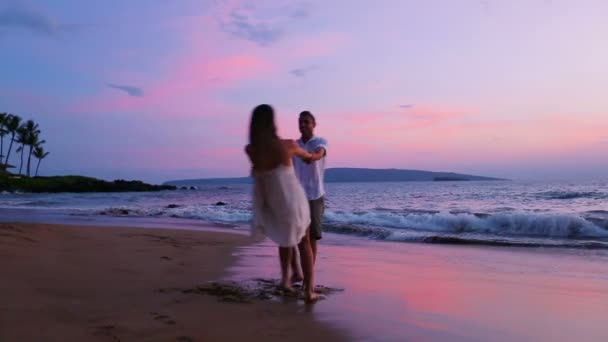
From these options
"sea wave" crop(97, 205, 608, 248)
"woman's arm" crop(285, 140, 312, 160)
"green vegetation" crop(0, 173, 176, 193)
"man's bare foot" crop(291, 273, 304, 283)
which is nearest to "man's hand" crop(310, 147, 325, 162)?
"woman's arm" crop(285, 140, 312, 160)

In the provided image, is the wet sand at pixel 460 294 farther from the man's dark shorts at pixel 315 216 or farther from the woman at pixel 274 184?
the woman at pixel 274 184

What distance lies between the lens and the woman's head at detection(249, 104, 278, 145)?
3.96 metres

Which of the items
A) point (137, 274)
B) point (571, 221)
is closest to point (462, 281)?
point (137, 274)

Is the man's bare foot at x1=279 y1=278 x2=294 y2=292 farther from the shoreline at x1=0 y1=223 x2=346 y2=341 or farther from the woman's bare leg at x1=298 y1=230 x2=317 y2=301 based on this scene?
the shoreline at x1=0 y1=223 x2=346 y2=341

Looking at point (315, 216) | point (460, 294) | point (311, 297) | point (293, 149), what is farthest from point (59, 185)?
point (460, 294)

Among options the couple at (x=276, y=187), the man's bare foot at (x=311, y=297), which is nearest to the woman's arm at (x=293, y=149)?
the couple at (x=276, y=187)

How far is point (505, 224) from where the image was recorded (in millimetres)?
12812

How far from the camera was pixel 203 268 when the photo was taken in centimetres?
600

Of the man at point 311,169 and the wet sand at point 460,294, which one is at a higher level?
the man at point 311,169

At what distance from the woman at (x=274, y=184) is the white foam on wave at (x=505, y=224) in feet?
Answer: 30.1

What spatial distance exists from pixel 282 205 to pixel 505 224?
10.4 meters

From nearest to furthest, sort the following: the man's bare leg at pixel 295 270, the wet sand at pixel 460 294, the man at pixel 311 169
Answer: the wet sand at pixel 460 294 → the man at pixel 311 169 → the man's bare leg at pixel 295 270

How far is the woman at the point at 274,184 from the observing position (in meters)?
3.98

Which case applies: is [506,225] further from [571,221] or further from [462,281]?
[462,281]
